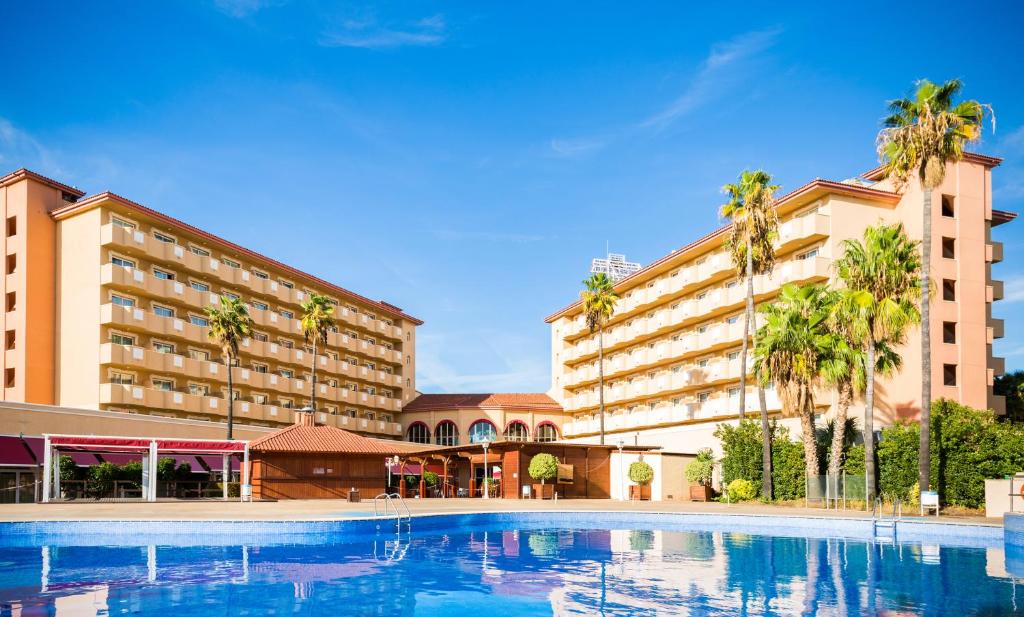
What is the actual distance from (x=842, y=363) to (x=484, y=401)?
4868cm

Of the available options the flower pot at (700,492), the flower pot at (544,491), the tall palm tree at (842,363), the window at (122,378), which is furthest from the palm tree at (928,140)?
the window at (122,378)

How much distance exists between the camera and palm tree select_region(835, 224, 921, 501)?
3331 centimetres

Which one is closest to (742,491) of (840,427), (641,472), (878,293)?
(840,427)

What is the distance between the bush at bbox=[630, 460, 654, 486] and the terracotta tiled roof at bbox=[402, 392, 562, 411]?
31633 millimetres

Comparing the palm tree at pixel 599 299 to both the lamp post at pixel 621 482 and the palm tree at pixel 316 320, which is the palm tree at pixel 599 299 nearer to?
the lamp post at pixel 621 482

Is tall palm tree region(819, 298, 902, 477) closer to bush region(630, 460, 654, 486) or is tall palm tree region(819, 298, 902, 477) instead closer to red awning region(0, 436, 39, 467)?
bush region(630, 460, 654, 486)

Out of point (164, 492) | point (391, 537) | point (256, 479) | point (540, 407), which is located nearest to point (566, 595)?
point (391, 537)

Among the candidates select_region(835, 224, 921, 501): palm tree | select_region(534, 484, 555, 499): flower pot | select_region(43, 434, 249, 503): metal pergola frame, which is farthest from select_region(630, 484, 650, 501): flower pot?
select_region(43, 434, 249, 503): metal pergola frame

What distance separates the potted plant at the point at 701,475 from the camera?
47125 mm

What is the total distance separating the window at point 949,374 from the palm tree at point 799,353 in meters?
11.3

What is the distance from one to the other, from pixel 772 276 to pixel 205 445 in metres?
32.5

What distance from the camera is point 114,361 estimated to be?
49406mm

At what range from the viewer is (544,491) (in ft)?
155

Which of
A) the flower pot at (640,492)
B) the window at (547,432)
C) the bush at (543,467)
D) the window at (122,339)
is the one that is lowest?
the flower pot at (640,492)
